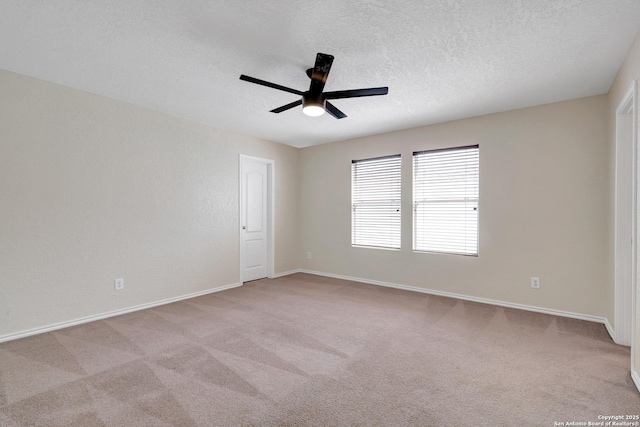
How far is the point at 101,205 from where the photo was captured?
336 cm

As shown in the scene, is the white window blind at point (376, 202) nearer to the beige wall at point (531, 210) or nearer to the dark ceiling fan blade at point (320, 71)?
the beige wall at point (531, 210)

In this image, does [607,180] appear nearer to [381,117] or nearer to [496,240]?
[496,240]

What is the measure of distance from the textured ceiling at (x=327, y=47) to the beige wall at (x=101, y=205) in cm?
37

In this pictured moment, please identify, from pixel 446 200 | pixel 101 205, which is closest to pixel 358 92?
pixel 446 200

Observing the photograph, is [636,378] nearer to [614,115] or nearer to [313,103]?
[614,115]

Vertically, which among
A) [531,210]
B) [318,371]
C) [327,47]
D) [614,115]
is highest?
[327,47]

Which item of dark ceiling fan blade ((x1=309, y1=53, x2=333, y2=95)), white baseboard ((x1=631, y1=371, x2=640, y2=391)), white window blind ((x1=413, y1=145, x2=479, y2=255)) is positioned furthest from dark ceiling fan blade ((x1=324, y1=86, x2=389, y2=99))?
white baseboard ((x1=631, y1=371, x2=640, y2=391))

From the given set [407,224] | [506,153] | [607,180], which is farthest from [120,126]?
[607,180]

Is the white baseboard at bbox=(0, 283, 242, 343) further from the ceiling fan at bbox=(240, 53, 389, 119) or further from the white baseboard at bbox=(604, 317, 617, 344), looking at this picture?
the white baseboard at bbox=(604, 317, 617, 344)

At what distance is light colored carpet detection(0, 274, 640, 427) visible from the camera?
5.81 feet

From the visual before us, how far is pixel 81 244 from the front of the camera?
3.20m

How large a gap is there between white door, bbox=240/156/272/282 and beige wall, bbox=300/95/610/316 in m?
2.27

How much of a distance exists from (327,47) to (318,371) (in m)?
2.51

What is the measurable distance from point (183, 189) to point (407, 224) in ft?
11.0
